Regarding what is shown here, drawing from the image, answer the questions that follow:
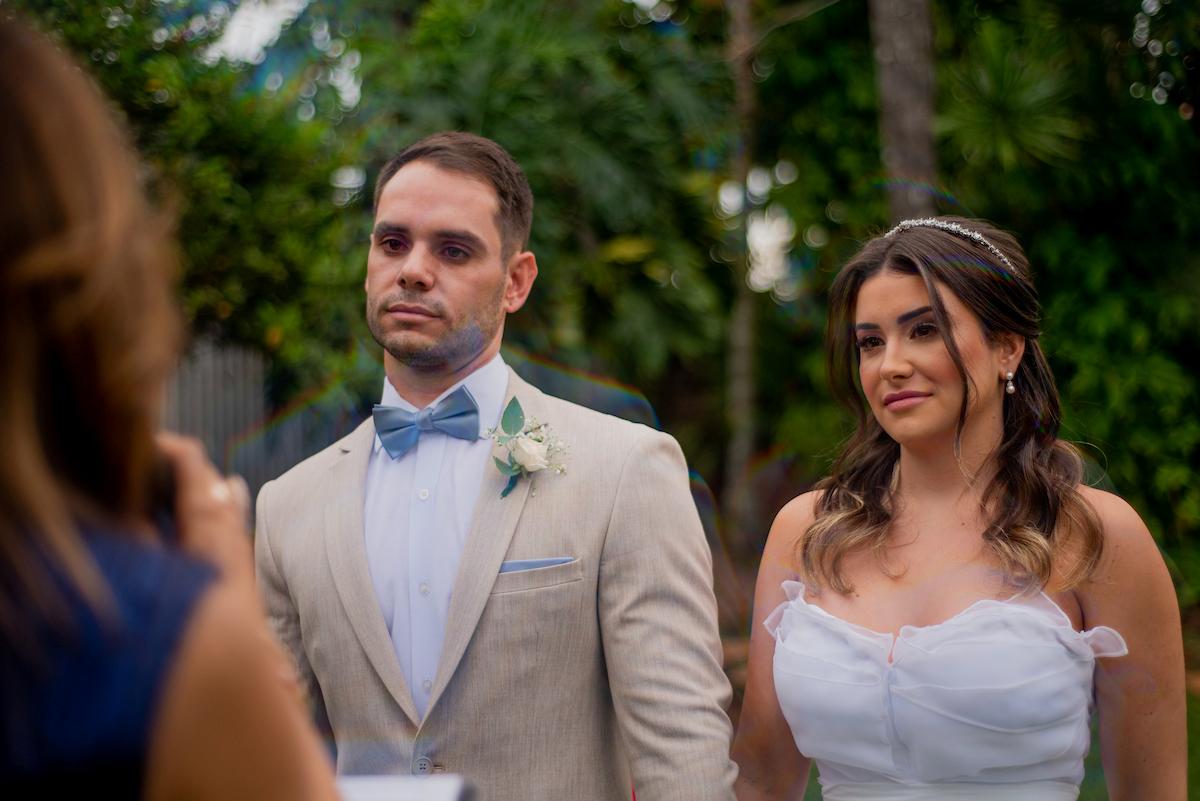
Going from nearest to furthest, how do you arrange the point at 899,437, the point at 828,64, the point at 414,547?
the point at 414,547
the point at 899,437
the point at 828,64

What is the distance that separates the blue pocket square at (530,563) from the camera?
2.75m

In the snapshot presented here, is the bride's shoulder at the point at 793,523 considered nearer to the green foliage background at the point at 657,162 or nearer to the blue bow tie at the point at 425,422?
the blue bow tie at the point at 425,422

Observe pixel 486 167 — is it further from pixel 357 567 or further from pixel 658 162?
pixel 658 162

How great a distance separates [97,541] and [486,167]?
2086 mm

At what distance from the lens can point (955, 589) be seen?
9.84 ft

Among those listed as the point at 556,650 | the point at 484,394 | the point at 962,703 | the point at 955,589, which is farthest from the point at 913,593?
the point at 484,394

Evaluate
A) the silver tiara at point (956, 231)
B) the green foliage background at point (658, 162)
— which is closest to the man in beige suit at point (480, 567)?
the silver tiara at point (956, 231)

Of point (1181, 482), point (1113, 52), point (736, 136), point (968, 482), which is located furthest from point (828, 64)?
point (968, 482)

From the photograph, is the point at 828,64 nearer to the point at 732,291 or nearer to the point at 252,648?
the point at 732,291

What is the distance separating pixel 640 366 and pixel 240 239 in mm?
3252

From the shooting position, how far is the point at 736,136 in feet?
31.8

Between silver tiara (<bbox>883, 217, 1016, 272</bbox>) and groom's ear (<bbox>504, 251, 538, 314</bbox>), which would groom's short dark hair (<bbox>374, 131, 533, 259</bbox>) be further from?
silver tiara (<bbox>883, 217, 1016, 272</bbox>)

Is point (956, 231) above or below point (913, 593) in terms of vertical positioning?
above

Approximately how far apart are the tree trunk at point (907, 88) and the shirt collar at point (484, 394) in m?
4.04
